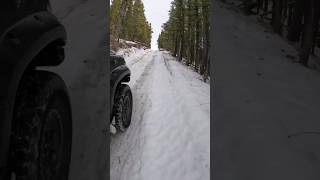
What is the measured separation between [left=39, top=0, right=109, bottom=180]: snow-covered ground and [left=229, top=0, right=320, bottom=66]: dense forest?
3656 mm

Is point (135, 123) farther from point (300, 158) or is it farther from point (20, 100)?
point (20, 100)

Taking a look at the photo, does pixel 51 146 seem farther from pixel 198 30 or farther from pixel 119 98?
pixel 198 30

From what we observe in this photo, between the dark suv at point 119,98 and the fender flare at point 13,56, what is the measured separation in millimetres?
2499

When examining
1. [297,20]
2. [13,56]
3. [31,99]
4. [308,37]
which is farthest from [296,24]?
[13,56]

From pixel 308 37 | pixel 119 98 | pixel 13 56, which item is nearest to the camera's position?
pixel 13 56

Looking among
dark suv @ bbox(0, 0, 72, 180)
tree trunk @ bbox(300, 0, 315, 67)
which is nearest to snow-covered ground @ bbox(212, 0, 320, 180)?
tree trunk @ bbox(300, 0, 315, 67)

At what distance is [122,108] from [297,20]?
463cm

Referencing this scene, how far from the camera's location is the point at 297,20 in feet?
26.6

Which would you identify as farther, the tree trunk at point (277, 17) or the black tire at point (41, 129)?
the tree trunk at point (277, 17)

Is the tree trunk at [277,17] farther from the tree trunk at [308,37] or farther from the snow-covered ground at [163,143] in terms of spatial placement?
the snow-covered ground at [163,143]

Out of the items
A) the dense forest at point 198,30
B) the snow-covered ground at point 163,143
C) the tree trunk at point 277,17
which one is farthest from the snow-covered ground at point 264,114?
the dense forest at point 198,30

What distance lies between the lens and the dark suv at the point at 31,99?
2.17 meters

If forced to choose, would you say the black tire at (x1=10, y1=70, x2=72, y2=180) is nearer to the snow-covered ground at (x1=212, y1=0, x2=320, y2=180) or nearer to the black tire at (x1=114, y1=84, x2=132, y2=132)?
the snow-covered ground at (x1=212, y1=0, x2=320, y2=180)

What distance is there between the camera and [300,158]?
3914 millimetres
